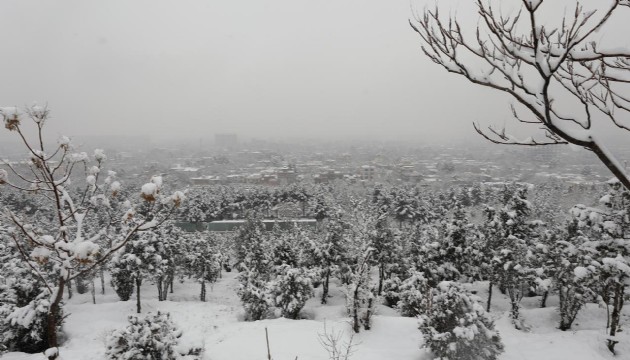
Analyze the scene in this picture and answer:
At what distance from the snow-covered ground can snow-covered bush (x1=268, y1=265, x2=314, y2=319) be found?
8.41ft

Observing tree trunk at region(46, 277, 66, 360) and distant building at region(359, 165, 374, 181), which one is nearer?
tree trunk at region(46, 277, 66, 360)

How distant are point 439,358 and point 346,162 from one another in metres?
155

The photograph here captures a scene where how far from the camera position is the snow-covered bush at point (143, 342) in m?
11.0

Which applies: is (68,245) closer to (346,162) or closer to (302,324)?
(302,324)

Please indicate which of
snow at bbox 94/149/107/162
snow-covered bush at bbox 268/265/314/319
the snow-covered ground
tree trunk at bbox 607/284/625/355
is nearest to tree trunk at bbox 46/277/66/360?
snow at bbox 94/149/107/162

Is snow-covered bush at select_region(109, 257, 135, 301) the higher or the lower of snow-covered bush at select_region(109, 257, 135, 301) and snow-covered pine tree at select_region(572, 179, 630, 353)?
the lower

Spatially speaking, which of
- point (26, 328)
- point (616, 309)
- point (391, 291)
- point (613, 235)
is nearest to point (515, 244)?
point (616, 309)

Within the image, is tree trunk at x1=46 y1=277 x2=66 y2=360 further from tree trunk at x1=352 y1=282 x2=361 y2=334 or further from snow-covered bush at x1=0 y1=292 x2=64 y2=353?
snow-covered bush at x1=0 y1=292 x2=64 y2=353

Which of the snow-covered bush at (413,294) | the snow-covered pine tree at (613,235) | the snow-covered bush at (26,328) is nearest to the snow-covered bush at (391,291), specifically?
the snow-covered bush at (413,294)

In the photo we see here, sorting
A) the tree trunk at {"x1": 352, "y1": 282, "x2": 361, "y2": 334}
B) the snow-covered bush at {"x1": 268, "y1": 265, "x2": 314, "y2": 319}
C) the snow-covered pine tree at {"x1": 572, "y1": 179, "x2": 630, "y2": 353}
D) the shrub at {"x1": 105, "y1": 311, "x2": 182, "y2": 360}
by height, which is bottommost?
→ the snow-covered bush at {"x1": 268, "y1": 265, "x2": 314, "y2": 319}

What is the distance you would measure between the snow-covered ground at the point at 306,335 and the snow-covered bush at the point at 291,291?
8.41 ft

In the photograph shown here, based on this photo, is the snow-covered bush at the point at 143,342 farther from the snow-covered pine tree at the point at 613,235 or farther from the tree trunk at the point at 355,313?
the snow-covered pine tree at the point at 613,235

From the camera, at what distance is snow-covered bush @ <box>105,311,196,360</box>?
10969 mm

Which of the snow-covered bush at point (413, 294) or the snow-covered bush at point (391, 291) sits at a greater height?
the snow-covered bush at point (413, 294)
